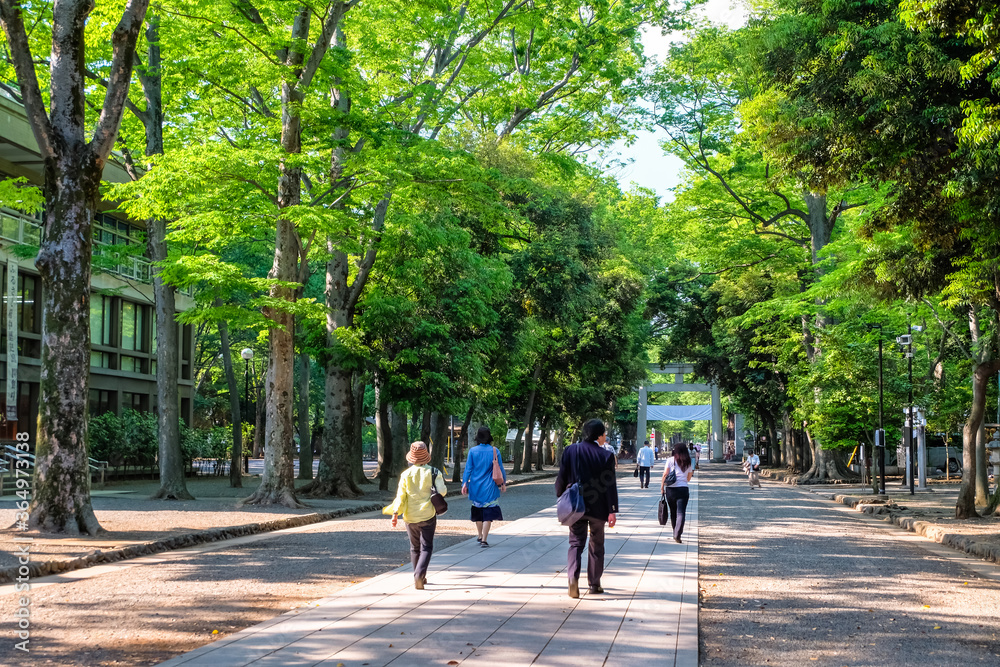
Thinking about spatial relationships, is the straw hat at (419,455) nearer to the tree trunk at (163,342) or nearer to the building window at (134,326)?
the tree trunk at (163,342)

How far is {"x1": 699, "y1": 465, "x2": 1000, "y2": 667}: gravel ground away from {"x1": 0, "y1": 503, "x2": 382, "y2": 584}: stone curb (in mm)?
7358

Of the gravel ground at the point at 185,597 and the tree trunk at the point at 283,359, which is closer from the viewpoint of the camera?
the gravel ground at the point at 185,597

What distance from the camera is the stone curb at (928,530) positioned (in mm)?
13833

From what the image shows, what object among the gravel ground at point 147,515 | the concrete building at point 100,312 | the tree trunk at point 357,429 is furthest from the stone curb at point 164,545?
the concrete building at point 100,312

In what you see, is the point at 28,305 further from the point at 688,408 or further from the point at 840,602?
the point at 688,408

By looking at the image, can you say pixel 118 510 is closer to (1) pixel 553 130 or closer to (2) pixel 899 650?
(2) pixel 899 650

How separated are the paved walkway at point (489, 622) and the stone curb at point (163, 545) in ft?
12.5

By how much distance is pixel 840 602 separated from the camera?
9.38 m

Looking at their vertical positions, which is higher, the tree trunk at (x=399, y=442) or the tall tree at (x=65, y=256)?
the tall tree at (x=65, y=256)

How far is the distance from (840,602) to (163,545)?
926 cm

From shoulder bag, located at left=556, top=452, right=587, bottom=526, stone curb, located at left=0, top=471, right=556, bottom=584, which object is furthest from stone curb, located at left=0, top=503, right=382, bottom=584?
shoulder bag, located at left=556, top=452, right=587, bottom=526

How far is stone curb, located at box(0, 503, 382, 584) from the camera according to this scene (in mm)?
10609

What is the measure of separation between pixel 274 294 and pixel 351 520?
5427mm

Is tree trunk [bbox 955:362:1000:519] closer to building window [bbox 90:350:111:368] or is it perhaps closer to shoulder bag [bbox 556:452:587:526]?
shoulder bag [bbox 556:452:587:526]
